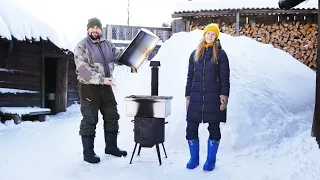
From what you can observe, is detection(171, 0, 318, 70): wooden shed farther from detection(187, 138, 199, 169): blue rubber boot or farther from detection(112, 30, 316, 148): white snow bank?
detection(187, 138, 199, 169): blue rubber boot

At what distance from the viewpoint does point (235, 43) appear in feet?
27.7

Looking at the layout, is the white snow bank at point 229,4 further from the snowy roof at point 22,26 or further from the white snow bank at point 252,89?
the snowy roof at point 22,26

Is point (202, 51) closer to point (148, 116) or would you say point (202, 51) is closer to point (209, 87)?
point (209, 87)

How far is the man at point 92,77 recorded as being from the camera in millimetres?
4262

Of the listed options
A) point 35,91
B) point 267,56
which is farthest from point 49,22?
point 267,56

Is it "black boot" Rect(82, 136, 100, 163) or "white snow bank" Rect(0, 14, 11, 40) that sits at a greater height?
"white snow bank" Rect(0, 14, 11, 40)

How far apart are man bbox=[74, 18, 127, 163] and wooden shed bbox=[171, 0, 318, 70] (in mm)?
7597

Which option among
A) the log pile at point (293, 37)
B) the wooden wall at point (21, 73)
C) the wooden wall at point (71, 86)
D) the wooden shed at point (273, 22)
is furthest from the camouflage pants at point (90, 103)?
the log pile at point (293, 37)

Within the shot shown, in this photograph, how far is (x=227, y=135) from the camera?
514 cm

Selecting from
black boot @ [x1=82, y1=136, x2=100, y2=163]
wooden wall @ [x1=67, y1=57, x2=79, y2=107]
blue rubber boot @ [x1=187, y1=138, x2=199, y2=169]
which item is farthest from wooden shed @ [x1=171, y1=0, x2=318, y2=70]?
black boot @ [x1=82, y1=136, x2=100, y2=163]

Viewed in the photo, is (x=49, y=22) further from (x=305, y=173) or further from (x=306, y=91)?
(x=305, y=173)

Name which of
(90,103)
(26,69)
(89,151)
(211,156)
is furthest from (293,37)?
(89,151)

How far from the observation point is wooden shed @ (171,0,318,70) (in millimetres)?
10984

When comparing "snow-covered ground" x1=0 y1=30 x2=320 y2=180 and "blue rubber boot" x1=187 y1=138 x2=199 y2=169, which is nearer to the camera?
"snow-covered ground" x1=0 y1=30 x2=320 y2=180
